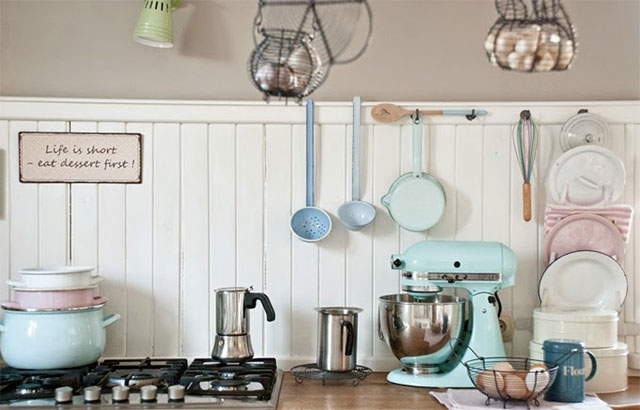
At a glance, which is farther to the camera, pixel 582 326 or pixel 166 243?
pixel 166 243

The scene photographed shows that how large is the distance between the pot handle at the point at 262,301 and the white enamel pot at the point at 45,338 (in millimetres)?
474

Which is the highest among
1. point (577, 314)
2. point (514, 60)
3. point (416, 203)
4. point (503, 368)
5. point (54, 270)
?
point (514, 60)

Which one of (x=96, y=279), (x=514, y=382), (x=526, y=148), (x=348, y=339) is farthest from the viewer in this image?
(x=526, y=148)

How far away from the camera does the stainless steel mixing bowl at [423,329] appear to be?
96.2 inches

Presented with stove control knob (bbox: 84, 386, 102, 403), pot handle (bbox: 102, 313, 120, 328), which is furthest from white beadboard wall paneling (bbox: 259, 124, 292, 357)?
stove control knob (bbox: 84, 386, 102, 403)

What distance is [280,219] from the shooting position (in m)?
2.74

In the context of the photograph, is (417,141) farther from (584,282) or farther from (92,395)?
(92,395)

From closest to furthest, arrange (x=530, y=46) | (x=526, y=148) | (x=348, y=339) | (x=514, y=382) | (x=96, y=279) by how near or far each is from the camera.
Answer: (x=530, y=46) < (x=514, y=382) < (x=348, y=339) < (x=96, y=279) < (x=526, y=148)

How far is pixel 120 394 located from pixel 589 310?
1.39 m

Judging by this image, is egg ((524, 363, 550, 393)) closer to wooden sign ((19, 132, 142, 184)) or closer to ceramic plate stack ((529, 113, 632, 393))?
ceramic plate stack ((529, 113, 632, 393))

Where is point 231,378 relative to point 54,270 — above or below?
below

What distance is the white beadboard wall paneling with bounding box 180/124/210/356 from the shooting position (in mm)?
2736

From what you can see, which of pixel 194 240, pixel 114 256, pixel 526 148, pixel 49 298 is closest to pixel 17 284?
pixel 49 298

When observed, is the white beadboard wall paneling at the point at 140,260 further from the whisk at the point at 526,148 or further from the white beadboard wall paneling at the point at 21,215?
the whisk at the point at 526,148
